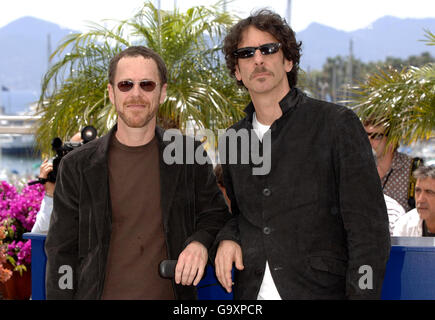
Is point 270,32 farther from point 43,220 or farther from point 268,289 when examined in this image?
point 43,220

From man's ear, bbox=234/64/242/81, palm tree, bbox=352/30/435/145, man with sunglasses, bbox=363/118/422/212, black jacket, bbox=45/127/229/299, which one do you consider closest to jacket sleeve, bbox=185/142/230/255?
black jacket, bbox=45/127/229/299

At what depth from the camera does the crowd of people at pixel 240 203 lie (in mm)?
1822

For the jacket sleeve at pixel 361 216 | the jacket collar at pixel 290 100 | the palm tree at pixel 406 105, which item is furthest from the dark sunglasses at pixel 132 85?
the palm tree at pixel 406 105

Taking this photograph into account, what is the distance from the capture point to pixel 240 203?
78.4 inches

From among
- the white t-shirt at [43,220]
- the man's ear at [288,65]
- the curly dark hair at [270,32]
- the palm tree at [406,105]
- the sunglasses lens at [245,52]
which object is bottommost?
the white t-shirt at [43,220]

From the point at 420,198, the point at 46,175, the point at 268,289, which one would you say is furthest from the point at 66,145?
the point at 420,198

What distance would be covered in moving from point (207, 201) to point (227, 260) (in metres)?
0.34

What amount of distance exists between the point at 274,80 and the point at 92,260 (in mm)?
954

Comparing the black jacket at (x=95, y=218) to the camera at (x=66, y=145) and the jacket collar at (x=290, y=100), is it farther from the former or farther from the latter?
the camera at (x=66, y=145)

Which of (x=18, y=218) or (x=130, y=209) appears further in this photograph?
(x=18, y=218)

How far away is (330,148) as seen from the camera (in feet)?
6.07

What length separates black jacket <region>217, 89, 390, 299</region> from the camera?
1.77 m

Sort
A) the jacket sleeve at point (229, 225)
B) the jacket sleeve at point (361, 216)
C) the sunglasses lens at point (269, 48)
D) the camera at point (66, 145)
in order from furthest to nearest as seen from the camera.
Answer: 1. the camera at point (66, 145)
2. the sunglasses lens at point (269, 48)
3. the jacket sleeve at point (229, 225)
4. the jacket sleeve at point (361, 216)

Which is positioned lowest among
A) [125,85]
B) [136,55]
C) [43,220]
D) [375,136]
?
[43,220]
